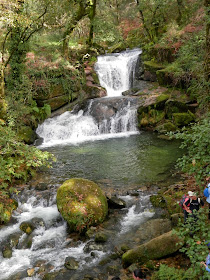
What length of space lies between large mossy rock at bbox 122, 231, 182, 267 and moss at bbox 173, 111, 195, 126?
10.7 m

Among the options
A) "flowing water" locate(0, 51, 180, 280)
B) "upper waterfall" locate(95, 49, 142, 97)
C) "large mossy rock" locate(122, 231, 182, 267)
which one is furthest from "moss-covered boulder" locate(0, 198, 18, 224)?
"upper waterfall" locate(95, 49, 142, 97)

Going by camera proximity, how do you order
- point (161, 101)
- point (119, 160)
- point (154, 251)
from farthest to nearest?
1. point (161, 101)
2. point (119, 160)
3. point (154, 251)

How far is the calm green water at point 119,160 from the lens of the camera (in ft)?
32.4

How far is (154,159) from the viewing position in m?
11.5

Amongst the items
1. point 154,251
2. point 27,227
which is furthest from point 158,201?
point 27,227

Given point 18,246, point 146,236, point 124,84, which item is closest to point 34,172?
point 18,246

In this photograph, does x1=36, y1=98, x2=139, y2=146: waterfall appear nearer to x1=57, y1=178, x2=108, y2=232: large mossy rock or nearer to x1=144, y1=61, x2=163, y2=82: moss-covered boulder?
x1=144, y1=61, x2=163, y2=82: moss-covered boulder

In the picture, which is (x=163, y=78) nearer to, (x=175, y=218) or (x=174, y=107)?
(x=174, y=107)

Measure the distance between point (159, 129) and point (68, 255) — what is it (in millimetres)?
11241

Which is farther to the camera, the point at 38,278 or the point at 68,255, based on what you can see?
the point at 68,255

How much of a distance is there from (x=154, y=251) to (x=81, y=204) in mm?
2601

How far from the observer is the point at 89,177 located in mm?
10148

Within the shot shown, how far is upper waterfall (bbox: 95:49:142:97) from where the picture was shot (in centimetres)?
2172

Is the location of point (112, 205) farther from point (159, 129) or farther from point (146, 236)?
point (159, 129)
